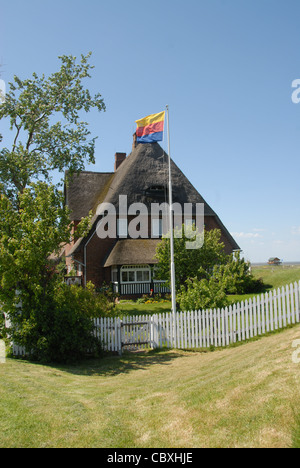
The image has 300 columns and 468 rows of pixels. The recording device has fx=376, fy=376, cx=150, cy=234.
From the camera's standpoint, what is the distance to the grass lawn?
5184 millimetres

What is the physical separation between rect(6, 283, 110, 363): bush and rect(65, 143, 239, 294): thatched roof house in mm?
13676

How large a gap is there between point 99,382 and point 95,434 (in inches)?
167

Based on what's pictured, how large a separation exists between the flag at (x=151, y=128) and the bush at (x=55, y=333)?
7736 millimetres

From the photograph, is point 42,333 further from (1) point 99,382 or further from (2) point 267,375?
(2) point 267,375

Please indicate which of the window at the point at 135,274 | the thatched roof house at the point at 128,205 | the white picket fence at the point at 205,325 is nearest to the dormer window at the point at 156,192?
the thatched roof house at the point at 128,205

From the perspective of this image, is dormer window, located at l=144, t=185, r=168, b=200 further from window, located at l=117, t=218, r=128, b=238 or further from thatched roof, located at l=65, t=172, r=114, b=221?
thatched roof, located at l=65, t=172, r=114, b=221

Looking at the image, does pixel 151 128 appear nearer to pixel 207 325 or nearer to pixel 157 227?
pixel 207 325

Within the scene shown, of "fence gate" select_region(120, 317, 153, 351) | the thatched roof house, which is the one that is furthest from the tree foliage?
the thatched roof house

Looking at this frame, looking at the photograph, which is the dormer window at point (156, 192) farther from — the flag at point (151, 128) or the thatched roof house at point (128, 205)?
the flag at point (151, 128)

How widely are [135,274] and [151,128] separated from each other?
14485mm

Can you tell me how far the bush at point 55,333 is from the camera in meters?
12.1

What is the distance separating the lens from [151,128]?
16078mm

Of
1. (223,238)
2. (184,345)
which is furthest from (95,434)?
(223,238)

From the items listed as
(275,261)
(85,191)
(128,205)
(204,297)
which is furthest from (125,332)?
(275,261)
